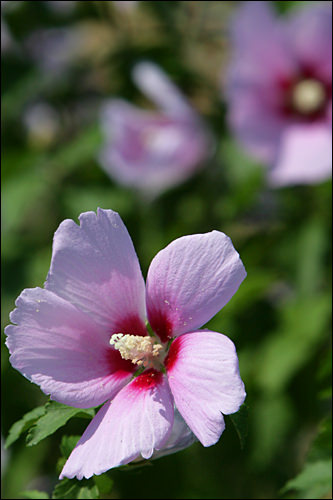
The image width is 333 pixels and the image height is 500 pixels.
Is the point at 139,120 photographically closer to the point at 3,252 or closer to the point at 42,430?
the point at 3,252

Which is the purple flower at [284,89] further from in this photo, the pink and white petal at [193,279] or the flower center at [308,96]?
the pink and white petal at [193,279]

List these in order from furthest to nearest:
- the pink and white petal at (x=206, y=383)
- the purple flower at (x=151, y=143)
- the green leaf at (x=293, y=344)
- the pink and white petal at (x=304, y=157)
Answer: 1. the purple flower at (x=151, y=143)
2. the green leaf at (x=293, y=344)
3. the pink and white petal at (x=304, y=157)
4. the pink and white petal at (x=206, y=383)

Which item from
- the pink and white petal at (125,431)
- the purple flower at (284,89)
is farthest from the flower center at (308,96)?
the pink and white petal at (125,431)

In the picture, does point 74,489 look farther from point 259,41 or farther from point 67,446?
point 259,41

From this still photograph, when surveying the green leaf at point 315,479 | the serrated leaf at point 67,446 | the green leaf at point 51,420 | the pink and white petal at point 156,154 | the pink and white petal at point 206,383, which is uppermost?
the pink and white petal at point 206,383

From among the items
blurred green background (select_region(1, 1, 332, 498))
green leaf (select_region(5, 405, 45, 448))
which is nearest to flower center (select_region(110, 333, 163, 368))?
green leaf (select_region(5, 405, 45, 448))

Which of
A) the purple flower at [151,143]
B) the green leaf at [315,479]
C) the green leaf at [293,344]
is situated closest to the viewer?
the green leaf at [315,479]

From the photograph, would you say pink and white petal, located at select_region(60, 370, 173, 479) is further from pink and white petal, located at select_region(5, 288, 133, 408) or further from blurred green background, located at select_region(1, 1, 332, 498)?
blurred green background, located at select_region(1, 1, 332, 498)

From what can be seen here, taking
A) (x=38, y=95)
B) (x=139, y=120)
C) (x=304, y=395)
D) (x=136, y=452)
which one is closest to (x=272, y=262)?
(x=304, y=395)
